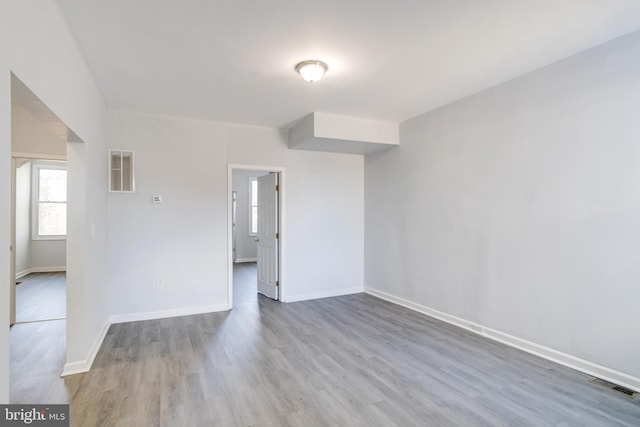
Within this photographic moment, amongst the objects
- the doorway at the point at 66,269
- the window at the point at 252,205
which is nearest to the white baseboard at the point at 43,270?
the doorway at the point at 66,269

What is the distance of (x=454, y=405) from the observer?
238cm

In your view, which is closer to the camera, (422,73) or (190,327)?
(422,73)

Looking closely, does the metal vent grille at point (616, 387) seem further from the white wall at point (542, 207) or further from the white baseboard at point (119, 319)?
the white baseboard at point (119, 319)

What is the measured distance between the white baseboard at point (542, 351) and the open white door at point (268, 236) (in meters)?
2.27

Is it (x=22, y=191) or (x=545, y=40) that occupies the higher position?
(x=545, y=40)

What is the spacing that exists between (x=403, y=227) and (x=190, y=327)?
326 cm

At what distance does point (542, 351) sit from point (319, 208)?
11.5 feet

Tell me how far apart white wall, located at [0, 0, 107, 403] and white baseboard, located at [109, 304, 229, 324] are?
0.29 meters

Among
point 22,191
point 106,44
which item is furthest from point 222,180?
point 22,191

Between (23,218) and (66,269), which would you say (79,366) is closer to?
(66,269)

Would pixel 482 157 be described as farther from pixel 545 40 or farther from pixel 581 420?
pixel 581 420

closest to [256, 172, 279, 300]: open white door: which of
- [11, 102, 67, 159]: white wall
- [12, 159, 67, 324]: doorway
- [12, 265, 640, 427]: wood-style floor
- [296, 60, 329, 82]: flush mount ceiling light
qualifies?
[12, 265, 640, 427]: wood-style floor

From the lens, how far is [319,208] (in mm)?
5465

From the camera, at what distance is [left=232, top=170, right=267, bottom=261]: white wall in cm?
962
